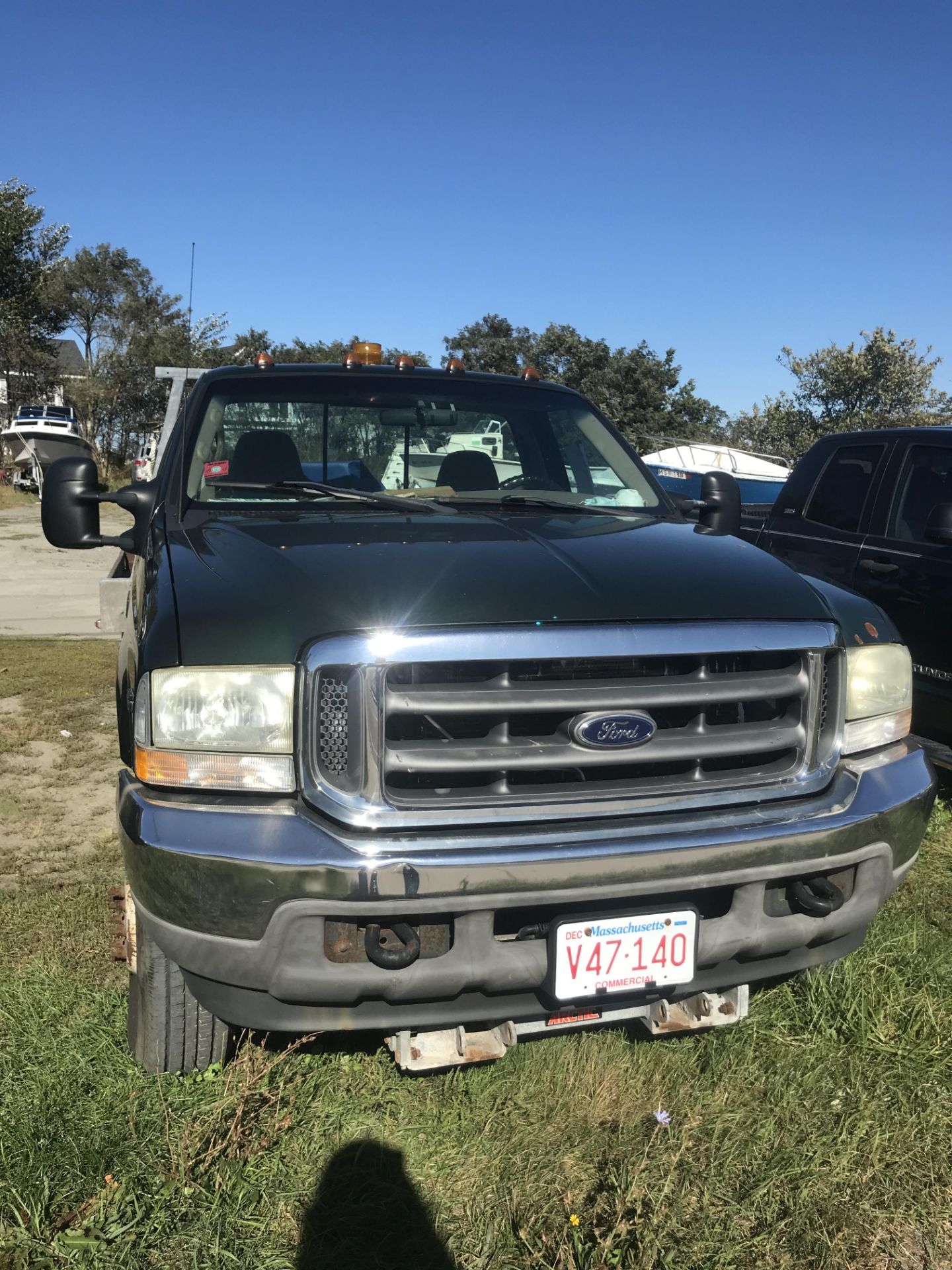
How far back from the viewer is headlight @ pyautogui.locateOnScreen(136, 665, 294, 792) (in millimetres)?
2184

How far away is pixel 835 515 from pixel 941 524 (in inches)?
44.8

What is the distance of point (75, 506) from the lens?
3.32 metres

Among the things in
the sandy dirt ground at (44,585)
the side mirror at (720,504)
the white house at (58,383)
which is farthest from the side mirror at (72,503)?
the white house at (58,383)

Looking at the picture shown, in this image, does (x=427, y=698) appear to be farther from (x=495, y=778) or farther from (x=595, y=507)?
(x=595, y=507)

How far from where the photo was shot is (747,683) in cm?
241

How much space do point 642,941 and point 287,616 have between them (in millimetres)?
1029

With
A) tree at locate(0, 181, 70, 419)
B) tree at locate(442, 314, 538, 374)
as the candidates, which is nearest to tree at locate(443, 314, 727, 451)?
tree at locate(442, 314, 538, 374)

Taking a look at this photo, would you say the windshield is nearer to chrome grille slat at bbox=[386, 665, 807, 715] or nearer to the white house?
chrome grille slat at bbox=[386, 665, 807, 715]

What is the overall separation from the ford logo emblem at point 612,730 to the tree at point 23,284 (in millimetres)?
24770

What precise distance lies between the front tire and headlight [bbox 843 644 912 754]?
5.51ft

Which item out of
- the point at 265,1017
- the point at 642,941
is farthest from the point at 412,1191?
the point at 642,941

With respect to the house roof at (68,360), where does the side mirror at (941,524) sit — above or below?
below

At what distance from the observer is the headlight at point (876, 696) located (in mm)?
2621

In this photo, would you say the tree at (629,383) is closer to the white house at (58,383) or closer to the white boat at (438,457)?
the white house at (58,383)
